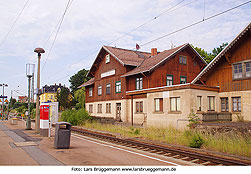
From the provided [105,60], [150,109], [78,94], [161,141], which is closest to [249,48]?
[150,109]

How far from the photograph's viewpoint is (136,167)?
844 centimetres

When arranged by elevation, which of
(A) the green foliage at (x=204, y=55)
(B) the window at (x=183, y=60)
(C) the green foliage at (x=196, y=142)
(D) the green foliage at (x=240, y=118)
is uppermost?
(A) the green foliage at (x=204, y=55)

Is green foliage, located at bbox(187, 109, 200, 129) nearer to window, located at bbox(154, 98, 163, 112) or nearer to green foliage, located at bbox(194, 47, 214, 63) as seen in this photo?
window, located at bbox(154, 98, 163, 112)

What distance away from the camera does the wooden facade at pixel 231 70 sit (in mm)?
20797

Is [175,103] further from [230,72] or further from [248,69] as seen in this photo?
[248,69]

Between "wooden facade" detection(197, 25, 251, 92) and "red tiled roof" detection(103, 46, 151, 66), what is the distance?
10.9 meters

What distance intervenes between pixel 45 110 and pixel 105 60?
19205mm

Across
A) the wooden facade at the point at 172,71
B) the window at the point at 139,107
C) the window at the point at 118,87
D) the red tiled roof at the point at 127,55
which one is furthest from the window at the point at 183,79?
the window at the point at 118,87

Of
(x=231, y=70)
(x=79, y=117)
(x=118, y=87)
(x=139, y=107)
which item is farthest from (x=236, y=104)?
(x=79, y=117)

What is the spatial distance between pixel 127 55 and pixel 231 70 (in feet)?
53.2

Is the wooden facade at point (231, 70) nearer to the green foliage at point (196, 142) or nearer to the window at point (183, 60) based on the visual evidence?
the window at point (183, 60)

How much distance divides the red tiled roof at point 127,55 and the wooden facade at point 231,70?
10.9 m

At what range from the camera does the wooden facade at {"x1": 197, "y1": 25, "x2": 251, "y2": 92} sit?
2080cm

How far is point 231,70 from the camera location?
2200cm
